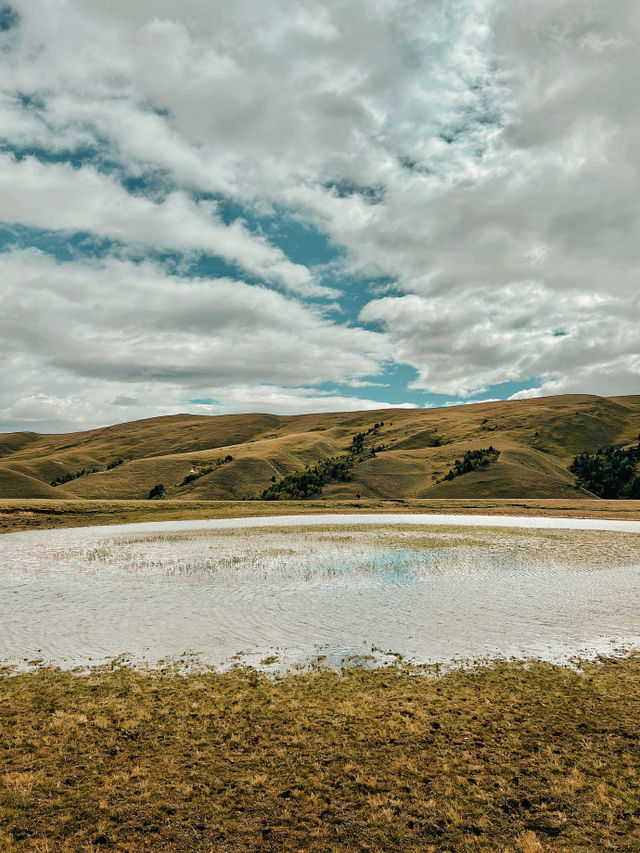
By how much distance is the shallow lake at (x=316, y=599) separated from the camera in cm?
2208

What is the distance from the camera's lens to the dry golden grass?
10375 mm

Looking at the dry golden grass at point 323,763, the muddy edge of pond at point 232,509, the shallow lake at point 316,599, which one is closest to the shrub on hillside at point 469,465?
the muddy edge of pond at point 232,509

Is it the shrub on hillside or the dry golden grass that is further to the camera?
the shrub on hillside

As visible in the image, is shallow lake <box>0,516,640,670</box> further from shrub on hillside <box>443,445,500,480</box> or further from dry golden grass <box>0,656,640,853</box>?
shrub on hillside <box>443,445,500,480</box>

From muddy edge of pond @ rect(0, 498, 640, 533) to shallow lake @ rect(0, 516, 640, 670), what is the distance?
19231 millimetres

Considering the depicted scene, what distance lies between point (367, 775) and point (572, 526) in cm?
6789

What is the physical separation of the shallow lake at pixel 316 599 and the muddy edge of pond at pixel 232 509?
19231 millimetres

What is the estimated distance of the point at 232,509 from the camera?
96500 millimetres

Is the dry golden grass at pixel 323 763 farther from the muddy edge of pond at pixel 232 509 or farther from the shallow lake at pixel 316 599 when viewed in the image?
the muddy edge of pond at pixel 232 509

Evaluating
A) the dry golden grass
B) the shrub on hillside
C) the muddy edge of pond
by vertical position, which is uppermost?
the shrub on hillside

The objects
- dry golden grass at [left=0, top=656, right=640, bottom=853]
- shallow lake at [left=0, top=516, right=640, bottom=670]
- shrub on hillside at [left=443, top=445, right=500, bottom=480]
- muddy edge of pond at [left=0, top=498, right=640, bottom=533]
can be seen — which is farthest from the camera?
shrub on hillside at [left=443, top=445, right=500, bottom=480]

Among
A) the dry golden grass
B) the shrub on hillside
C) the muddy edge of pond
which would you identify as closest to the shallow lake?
the dry golden grass

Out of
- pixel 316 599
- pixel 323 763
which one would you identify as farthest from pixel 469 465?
pixel 323 763

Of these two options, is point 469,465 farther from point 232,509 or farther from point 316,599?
point 316,599
